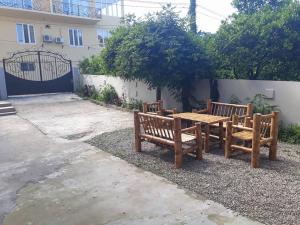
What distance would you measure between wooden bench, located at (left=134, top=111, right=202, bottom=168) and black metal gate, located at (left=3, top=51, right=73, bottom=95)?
1279 cm

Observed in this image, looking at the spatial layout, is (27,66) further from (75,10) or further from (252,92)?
(252,92)

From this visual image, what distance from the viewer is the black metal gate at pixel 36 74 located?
16.0 m

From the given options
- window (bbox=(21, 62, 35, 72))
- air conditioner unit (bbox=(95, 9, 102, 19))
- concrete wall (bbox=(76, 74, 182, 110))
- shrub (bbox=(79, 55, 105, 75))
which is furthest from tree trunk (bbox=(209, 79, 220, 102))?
air conditioner unit (bbox=(95, 9, 102, 19))

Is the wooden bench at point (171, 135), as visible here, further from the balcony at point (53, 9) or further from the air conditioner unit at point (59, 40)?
the air conditioner unit at point (59, 40)

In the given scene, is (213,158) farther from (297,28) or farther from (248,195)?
(297,28)

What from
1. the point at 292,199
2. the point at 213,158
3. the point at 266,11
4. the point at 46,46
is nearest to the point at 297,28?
the point at 266,11

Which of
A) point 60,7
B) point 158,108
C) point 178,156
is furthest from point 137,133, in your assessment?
point 60,7

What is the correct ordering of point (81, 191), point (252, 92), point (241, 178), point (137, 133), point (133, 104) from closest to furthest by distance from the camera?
point (81, 191)
point (241, 178)
point (137, 133)
point (252, 92)
point (133, 104)

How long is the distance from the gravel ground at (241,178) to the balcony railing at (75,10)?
17.0m

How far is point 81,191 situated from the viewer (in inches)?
158

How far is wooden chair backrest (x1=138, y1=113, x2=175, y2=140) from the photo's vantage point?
501 cm

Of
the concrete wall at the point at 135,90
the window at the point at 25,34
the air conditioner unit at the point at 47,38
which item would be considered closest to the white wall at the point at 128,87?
the concrete wall at the point at 135,90

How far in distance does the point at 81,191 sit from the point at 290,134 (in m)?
4.66

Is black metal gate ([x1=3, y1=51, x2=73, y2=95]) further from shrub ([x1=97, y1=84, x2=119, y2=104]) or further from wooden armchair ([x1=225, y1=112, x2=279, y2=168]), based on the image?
wooden armchair ([x1=225, y1=112, x2=279, y2=168])
